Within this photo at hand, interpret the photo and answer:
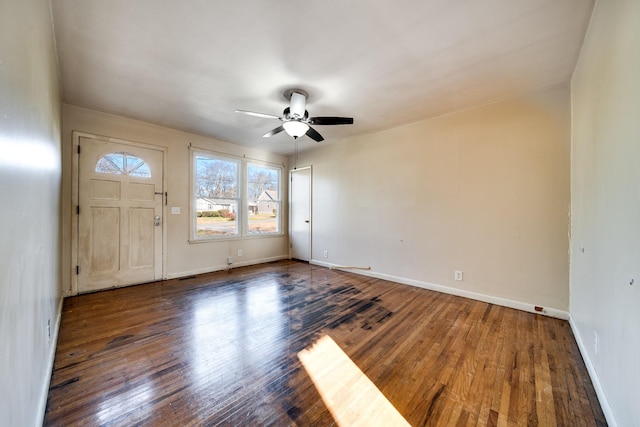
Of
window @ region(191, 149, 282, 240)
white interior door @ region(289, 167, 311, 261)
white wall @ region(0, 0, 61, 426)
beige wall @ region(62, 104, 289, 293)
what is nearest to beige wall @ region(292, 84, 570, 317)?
white interior door @ region(289, 167, 311, 261)

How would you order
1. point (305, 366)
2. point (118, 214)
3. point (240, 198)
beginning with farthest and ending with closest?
point (240, 198) → point (118, 214) → point (305, 366)

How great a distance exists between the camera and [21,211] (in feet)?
3.53

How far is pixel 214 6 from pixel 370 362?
2.87m

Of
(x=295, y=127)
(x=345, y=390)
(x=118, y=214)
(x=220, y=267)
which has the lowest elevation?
(x=345, y=390)

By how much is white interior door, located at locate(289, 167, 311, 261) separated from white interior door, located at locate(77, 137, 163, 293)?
269 centimetres

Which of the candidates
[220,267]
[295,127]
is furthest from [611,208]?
[220,267]

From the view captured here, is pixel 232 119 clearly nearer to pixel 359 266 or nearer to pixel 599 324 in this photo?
pixel 359 266

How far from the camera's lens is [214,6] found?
1.73 m

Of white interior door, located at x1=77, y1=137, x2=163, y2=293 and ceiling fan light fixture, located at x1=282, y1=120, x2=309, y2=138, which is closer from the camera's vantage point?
ceiling fan light fixture, located at x1=282, y1=120, x2=309, y2=138

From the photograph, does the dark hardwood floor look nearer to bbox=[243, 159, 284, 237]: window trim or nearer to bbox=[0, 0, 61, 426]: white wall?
bbox=[0, 0, 61, 426]: white wall

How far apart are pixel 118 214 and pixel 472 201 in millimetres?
5121

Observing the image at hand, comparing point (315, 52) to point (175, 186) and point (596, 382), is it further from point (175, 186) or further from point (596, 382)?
point (175, 186)

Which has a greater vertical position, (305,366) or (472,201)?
(472,201)

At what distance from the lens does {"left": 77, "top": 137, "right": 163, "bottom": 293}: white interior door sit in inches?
136
